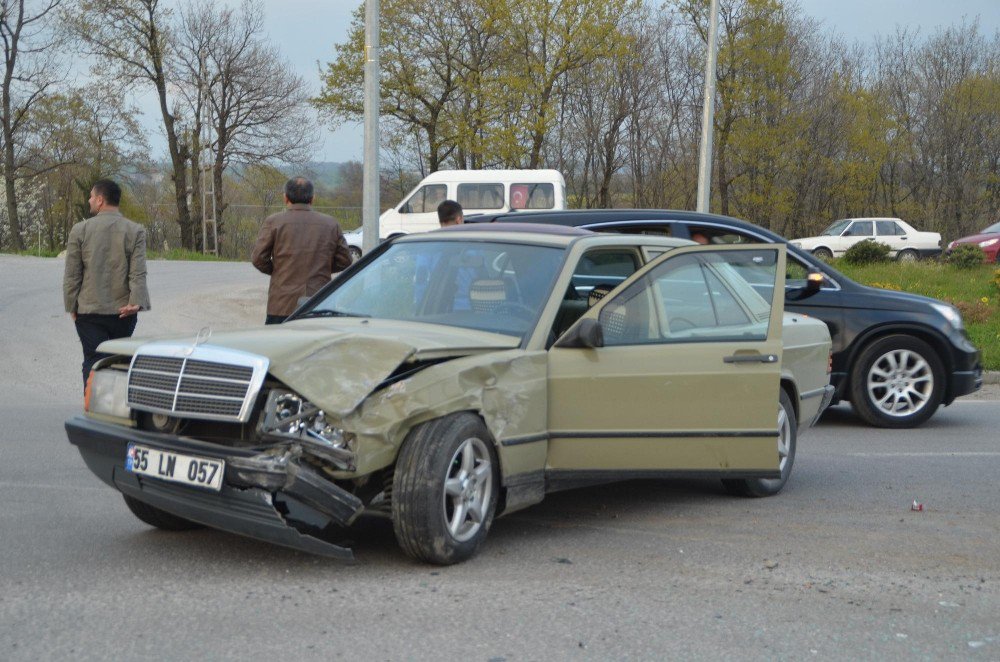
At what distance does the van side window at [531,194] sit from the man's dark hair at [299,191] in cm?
2034

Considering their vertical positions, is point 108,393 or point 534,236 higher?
point 534,236

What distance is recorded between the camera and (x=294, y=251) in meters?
8.12

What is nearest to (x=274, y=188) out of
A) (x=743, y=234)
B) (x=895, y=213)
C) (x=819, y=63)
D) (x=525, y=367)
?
(x=819, y=63)

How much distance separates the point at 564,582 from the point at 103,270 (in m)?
4.66

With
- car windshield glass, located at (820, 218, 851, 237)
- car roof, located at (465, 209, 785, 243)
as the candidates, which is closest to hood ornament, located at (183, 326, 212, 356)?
car roof, located at (465, 209, 785, 243)

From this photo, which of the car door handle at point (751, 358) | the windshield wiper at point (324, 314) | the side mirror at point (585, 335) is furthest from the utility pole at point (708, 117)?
the side mirror at point (585, 335)

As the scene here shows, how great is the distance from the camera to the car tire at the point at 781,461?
6398 millimetres

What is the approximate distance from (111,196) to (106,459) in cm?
356

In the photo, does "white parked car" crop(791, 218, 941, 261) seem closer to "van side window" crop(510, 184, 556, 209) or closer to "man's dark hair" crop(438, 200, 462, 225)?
"van side window" crop(510, 184, 556, 209)

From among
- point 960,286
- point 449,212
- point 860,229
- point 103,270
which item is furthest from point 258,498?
point 860,229

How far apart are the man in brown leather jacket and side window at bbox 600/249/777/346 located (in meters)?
3.20

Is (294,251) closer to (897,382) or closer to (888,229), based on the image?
(897,382)

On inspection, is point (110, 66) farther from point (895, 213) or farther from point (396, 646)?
point (396, 646)

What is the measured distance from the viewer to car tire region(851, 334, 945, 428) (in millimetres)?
9414
